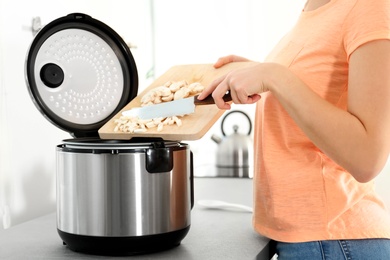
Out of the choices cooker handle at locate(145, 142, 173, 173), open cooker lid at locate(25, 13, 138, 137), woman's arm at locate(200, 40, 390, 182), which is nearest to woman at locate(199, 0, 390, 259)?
woman's arm at locate(200, 40, 390, 182)

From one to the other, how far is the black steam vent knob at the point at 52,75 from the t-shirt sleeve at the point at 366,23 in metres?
0.52

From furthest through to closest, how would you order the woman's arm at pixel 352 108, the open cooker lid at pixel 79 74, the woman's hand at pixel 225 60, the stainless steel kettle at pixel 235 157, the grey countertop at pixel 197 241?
1. the stainless steel kettle at pixel 235 157
2. the woman's hand at pixel 225 60
3. the open cooker lid at pixel 79 74
4. the grey countertop at pixel 197 241
5. the woman's arm at pixel 352 108

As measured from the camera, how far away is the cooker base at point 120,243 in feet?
2.43

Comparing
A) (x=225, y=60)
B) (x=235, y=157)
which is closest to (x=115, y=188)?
(x=225, y=60)

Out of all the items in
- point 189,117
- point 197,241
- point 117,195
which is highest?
point 189,117

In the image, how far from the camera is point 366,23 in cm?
71

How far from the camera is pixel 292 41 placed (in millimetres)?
840

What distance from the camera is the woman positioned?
690 millimetres

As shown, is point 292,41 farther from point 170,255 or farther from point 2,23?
point 2,23

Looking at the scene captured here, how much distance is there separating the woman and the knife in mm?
19

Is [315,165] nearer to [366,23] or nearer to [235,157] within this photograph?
[366,23]

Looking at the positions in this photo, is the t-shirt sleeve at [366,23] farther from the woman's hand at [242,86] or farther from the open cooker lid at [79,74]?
the open cooker lid at [79,74]

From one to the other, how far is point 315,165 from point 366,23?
0.76ft

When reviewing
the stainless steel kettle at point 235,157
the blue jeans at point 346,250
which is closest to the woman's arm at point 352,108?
the blue jeans at point 346,250
